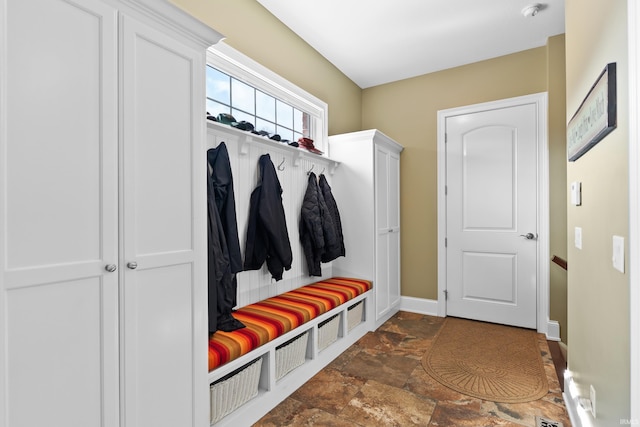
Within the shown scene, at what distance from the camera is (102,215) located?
115 centimetres

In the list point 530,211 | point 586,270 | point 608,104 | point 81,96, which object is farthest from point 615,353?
point 530,211

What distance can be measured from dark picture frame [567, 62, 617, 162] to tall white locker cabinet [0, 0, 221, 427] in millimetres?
1526

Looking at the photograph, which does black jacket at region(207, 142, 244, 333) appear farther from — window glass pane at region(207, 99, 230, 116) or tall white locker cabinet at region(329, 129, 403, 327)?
tall white locker cabinet at region(329, 129, 403, 327)

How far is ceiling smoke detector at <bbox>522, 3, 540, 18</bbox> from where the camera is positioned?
8.61 ft

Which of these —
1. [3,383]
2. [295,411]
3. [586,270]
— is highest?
[586,270]

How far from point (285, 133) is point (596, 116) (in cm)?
225

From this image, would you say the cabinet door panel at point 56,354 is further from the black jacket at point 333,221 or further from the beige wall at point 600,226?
the black jacket at point 333,221

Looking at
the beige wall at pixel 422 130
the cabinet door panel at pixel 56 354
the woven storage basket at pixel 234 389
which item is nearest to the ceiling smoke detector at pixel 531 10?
the beige wall at pixel 422 130

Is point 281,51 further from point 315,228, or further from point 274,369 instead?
point 274,369

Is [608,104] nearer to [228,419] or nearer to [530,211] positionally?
[228,419]

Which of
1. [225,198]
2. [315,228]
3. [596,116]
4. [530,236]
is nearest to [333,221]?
[315,228]

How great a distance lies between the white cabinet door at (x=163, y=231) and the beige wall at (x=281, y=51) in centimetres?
92

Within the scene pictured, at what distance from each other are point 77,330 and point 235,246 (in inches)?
37.7

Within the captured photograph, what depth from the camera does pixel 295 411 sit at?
1.92 m
